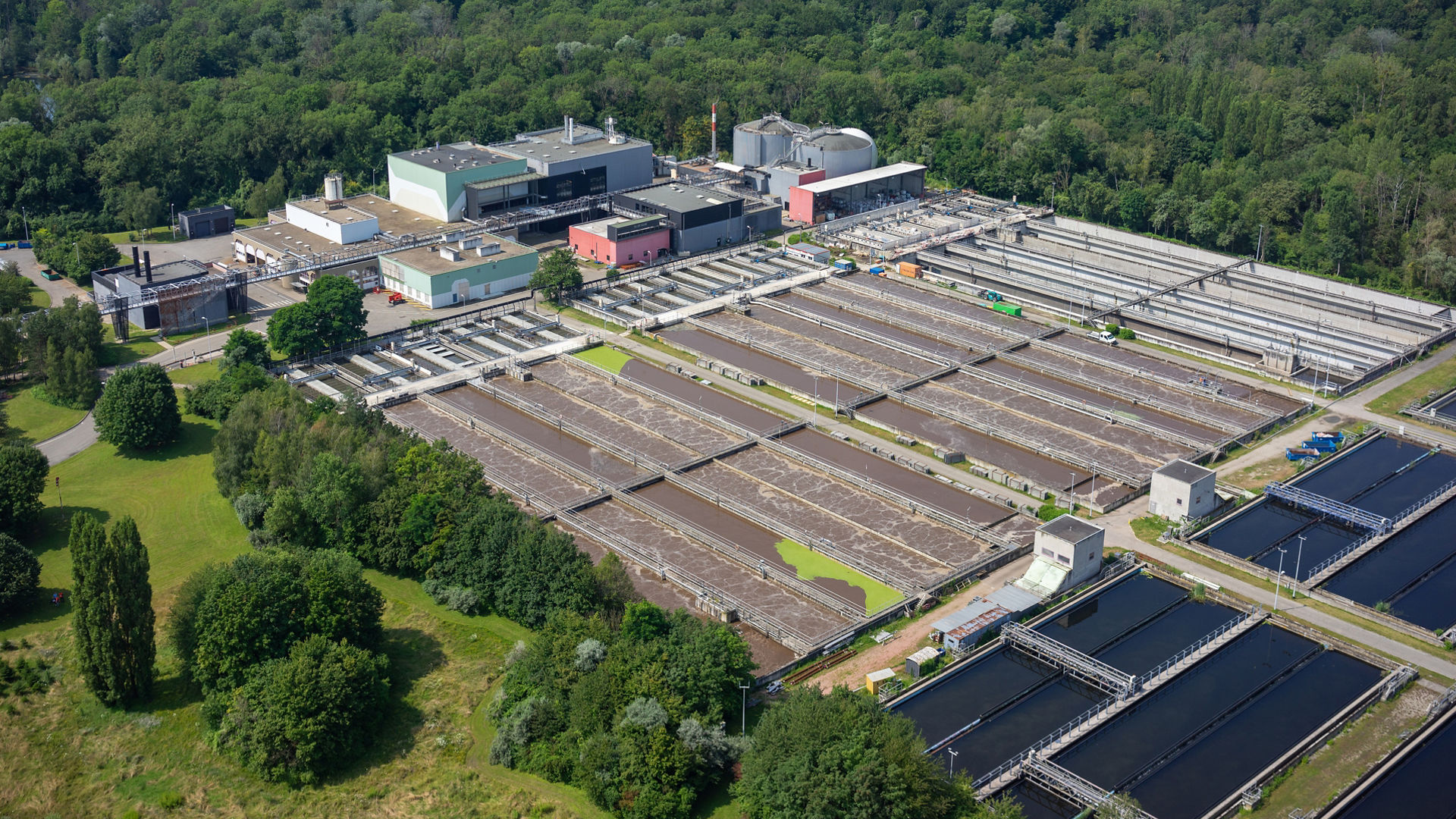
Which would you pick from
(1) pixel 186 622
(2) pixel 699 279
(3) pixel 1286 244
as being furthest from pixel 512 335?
(3) pixel 1286 244

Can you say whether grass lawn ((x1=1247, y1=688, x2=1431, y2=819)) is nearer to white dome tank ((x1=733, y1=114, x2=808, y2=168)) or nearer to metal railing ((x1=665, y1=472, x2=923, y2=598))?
metal railing ((x1=665, y1=472, x2=923, y2=598))

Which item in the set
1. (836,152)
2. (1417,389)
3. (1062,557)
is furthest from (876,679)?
(836,152)

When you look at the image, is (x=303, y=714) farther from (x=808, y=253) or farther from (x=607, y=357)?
(x=808, y=253)

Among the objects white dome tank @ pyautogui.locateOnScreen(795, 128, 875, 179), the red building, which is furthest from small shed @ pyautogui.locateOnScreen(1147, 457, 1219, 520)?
white dome tank @ pyautogui.locateOnScreen(795, 128, 875, 179)

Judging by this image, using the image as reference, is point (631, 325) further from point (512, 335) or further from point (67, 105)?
point (67, 105)

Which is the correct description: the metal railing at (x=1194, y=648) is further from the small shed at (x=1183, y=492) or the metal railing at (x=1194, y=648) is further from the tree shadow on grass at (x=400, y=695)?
the tree shadow on grass at (x=400, y=695)
